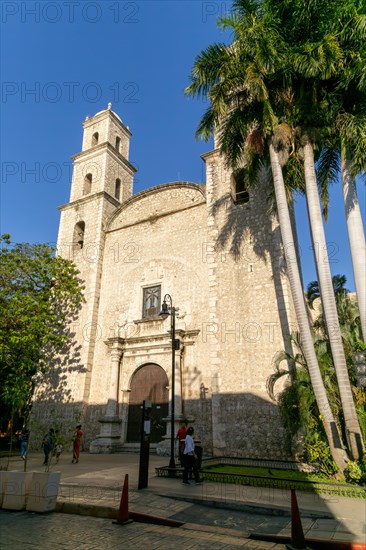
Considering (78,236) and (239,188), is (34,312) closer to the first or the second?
(78,236)

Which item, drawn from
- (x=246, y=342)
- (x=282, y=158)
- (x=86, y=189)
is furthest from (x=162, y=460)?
(x=86, y=189)

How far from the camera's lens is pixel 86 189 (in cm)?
2353

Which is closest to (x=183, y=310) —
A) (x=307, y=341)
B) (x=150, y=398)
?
(x=150, y=398)

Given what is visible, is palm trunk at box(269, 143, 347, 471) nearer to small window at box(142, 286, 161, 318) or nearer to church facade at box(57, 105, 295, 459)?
church facade at box(57, 105, 295, 459)

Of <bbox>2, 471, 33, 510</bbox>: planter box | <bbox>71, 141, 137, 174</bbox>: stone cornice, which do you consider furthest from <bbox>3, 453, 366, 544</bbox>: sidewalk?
<bbox>71, 141, 137, 174</bbox>: stone cornice

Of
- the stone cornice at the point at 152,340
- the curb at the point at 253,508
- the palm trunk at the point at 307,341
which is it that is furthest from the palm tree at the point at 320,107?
the stone cornice at the point at 152,340

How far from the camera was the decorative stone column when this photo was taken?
51.4 ft

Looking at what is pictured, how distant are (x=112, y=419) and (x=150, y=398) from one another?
6.07ft

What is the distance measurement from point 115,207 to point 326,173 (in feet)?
43.2

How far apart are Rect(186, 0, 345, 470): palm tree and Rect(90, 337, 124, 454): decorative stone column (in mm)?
9615

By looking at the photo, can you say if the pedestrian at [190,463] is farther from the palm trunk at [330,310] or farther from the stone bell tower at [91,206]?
the stone bell tower at [91,206]

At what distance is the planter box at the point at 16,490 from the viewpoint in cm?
702

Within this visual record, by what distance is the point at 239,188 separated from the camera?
17828 mm

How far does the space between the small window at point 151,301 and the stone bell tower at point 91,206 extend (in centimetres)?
277
